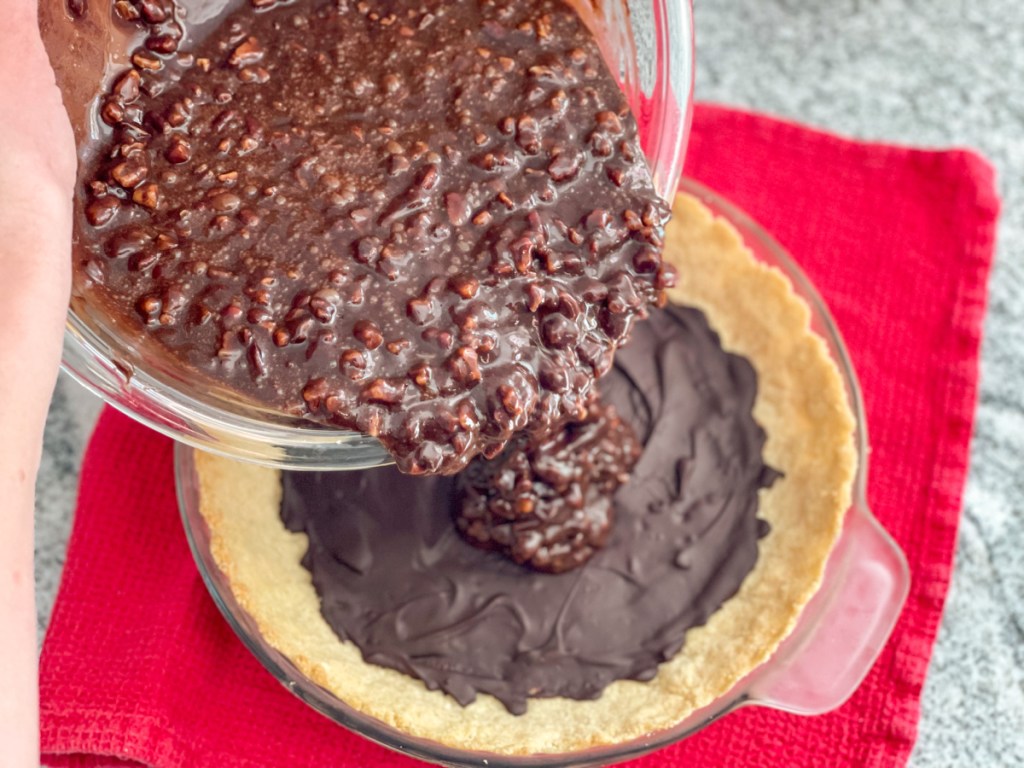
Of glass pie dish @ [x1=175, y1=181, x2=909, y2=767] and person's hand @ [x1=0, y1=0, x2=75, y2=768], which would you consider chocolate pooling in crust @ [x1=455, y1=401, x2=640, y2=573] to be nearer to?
glass pie dish @ [x1=175, y1=181, x2=909, y2=767]

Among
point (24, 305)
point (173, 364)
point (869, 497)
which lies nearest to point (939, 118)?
point (869, 497)

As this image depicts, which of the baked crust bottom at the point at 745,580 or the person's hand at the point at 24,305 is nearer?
the person's hand at the point at 24,305

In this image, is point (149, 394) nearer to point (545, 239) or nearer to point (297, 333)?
point (297, 333)

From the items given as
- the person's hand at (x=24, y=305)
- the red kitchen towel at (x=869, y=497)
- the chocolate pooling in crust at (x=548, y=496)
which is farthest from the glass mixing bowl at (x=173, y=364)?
the red kitchen towel at (x=869, y=497)

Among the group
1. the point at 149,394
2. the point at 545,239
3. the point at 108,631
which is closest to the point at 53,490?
the point at 108,631

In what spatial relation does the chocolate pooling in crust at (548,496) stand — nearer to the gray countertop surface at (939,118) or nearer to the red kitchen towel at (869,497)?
the red kitchen towel at (869,497)

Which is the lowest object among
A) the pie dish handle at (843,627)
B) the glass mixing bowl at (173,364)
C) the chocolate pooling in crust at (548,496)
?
the pie dish handle at (843,627)

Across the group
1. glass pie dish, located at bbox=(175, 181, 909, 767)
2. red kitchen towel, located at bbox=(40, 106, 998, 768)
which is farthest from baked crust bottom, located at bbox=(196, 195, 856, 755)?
red kitchen towel, located at bbox=(40, 106, 998, 768)
